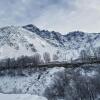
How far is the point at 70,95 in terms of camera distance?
2188 inches

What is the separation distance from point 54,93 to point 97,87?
12.5 m

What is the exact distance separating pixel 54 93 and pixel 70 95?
28.5 ft

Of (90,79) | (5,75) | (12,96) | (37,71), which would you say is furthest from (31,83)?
(12,96)

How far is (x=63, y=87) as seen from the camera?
66.2 metres

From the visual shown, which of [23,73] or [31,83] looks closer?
[31,83]

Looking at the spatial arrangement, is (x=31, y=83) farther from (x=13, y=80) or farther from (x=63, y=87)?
(x=63, y=87)

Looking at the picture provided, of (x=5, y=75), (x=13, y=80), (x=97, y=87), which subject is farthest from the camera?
(x=5, y=75)

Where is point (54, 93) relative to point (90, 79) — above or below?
below

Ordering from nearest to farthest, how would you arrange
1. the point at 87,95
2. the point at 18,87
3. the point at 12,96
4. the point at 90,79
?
the point at 12,96
the point at 87,95
the point at 90,79
the point at 18,87

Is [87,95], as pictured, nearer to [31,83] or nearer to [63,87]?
[63,87]

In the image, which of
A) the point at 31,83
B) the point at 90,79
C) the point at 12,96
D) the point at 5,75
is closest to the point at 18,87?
the point at 31,83

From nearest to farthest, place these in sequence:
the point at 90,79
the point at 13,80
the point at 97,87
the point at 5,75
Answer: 1. the point at 97,87
2. the point at 90,79
3. the point at 13,80
4. the point at 5,75

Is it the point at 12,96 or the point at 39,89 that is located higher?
the point at 12,96

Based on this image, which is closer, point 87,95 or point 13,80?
point 87,95
